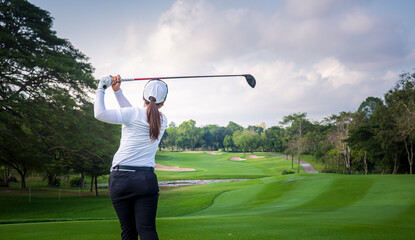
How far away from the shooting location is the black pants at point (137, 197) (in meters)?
2.60

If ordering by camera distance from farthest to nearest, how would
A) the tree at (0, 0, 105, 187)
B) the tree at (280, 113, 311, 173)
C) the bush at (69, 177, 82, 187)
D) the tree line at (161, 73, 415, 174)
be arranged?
the tree at (280, 113, 311, 173), the bush at (69, 177, 82, 187), the tree line at (161, 73, 415, 174), the tree at (0, 0, 105, 187)

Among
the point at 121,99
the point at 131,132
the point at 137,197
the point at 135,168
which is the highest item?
the point at 121,99

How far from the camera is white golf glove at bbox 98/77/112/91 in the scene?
281 centimetres

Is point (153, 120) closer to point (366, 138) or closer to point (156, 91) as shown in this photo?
point (156, 91)

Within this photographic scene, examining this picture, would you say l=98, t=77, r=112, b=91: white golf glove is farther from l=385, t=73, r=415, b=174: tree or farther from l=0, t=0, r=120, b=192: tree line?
l=385, t=73, r=415, b=174: tree

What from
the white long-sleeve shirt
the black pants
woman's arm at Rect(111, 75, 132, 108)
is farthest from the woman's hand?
the black pants

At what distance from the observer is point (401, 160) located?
3638 cm

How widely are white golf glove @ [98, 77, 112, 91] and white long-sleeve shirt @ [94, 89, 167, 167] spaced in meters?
0.06

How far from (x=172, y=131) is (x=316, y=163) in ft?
193

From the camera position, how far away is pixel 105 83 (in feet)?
9.32

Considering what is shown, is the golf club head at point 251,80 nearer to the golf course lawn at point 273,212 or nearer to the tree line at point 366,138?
the golf course lawn at point 273,212

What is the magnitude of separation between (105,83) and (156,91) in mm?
481

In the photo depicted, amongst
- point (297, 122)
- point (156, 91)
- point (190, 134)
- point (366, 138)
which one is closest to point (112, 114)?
point (156, 91)

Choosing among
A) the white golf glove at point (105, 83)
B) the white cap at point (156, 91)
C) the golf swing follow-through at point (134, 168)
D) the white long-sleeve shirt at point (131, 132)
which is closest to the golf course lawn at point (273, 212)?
the golf swing follow-through at point (134, 168)
